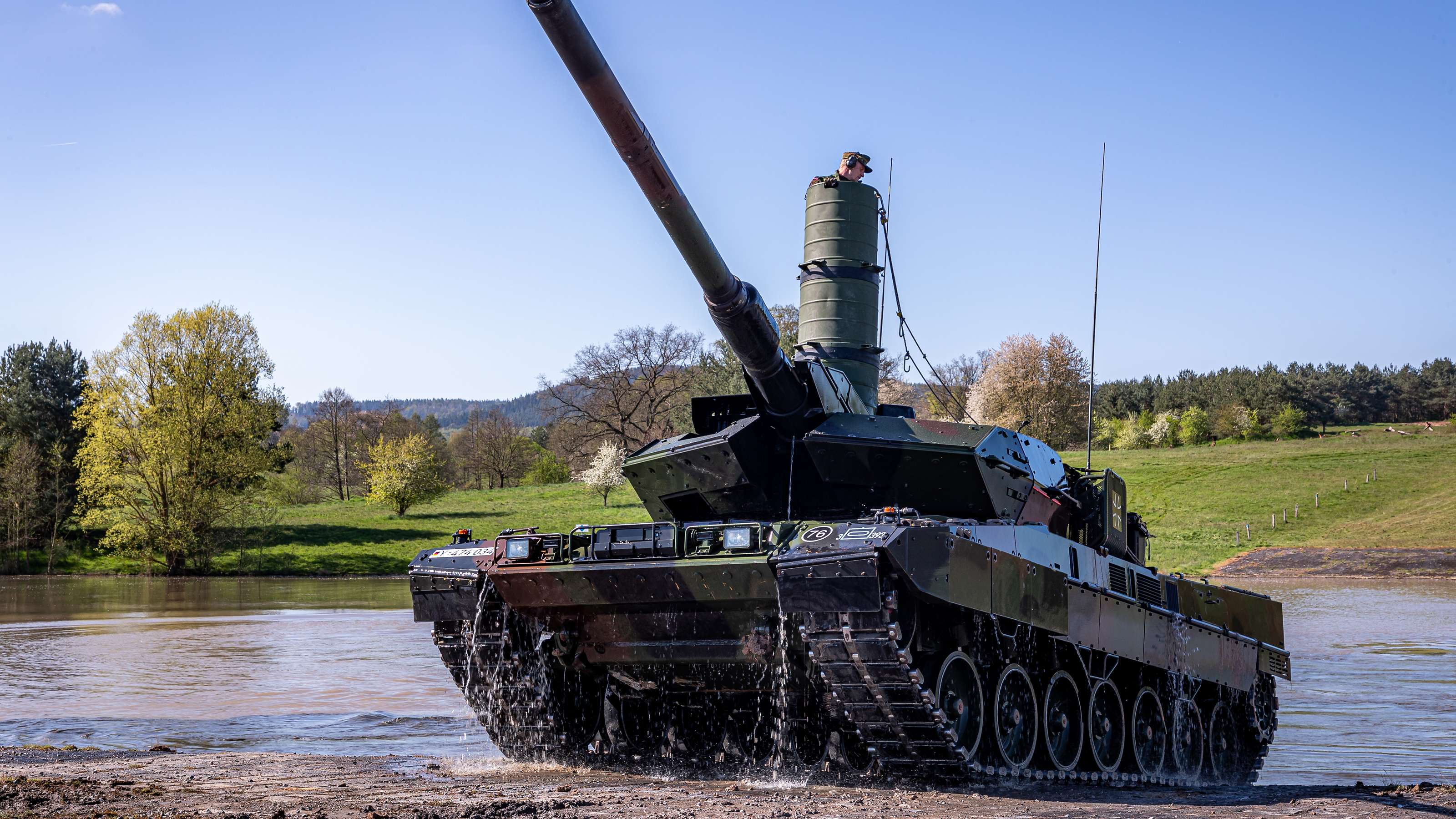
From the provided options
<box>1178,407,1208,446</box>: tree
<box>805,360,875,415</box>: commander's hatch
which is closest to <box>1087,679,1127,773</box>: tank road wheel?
<box>805,360,875,415</box>: commander's hatch

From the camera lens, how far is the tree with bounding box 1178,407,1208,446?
79875 mm

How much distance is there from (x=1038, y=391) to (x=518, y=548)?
5794 cm

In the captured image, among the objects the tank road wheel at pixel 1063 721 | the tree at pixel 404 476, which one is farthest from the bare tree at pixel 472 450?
the tank road wheel at pixel 1063 721

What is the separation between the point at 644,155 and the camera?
8.27m

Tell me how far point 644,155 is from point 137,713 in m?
8.63

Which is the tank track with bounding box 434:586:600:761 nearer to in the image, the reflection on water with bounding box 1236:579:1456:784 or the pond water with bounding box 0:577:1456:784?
the pond water with bounding box 0:577:1456:784

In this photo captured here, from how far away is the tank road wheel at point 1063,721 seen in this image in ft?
32.5

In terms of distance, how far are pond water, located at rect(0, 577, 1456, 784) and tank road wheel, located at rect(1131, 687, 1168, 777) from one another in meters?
0.99

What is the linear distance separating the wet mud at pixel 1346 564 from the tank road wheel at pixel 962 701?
3206 cm

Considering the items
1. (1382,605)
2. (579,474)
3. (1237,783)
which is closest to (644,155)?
(1237,783)

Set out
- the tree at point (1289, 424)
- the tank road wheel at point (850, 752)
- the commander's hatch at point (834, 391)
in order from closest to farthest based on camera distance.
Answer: the tank road wheel at point (850, 752), the commander's hatch at point (834, 391), the tree at point (1289, 424)

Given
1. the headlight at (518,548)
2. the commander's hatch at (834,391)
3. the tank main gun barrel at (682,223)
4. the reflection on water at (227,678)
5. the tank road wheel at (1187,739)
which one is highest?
Answer: the tank main gun barrel at (682,223)

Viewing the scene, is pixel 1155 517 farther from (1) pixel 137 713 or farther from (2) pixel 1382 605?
(1) pixel 137 713

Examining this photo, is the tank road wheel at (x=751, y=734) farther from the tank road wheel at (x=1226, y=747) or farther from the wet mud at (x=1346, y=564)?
the wet mud at (x=1346, y=564)
